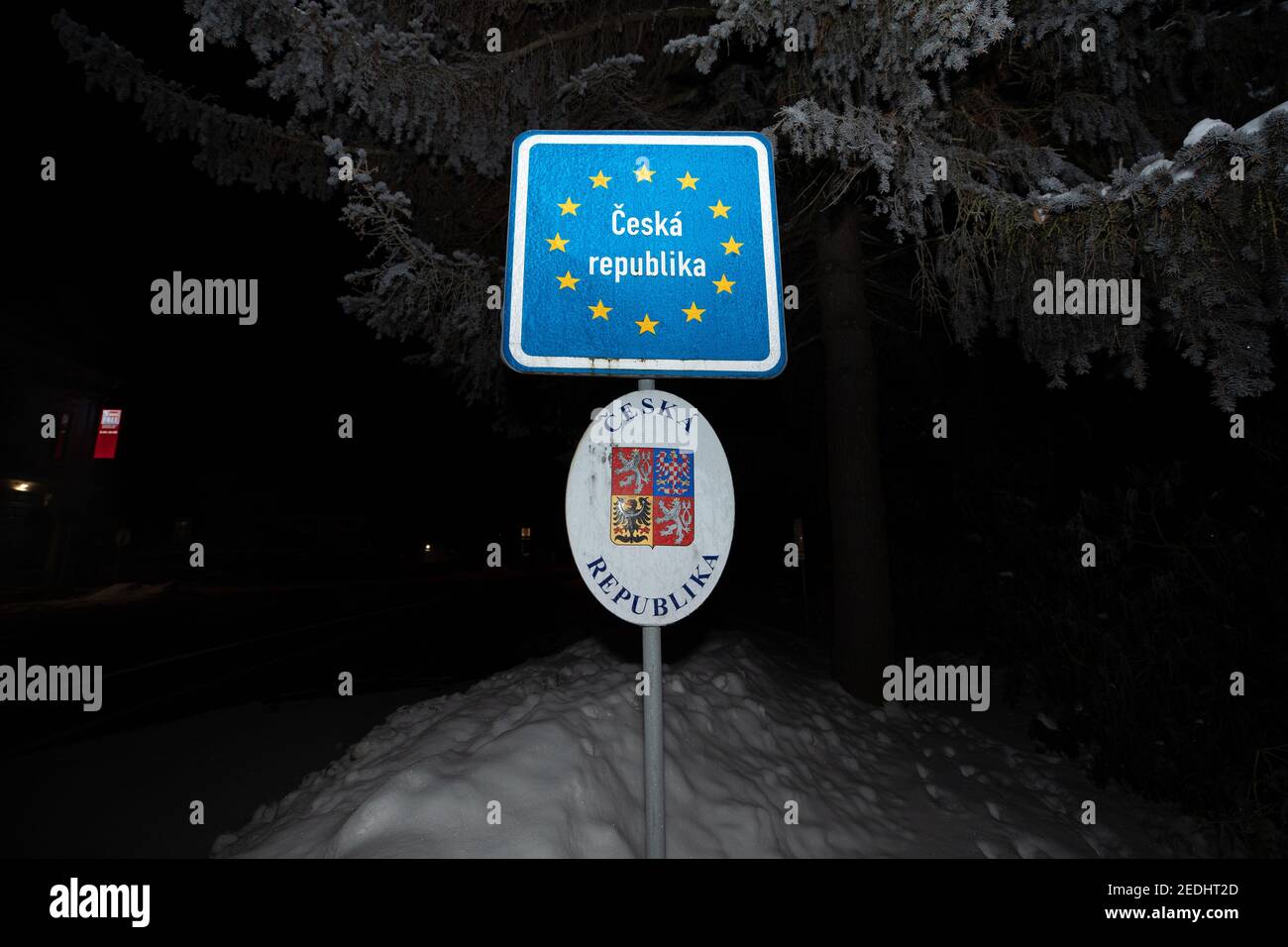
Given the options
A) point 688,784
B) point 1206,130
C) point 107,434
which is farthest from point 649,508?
point 107,434

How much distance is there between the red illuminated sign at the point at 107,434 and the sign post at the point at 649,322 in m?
31.6

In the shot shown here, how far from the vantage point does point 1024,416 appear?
6883 mm

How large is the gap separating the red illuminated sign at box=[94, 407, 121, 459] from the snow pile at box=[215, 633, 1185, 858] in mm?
28343

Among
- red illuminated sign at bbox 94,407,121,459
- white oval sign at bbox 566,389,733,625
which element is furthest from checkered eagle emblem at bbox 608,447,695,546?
red illuminated sign at bbox 94,407,121,459

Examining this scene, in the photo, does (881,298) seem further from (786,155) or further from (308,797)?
(308,797)

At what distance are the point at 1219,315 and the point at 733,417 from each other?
7507mm

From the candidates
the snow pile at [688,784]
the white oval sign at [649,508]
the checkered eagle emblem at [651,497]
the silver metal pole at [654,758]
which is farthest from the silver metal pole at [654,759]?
the snow pile at [688,784]

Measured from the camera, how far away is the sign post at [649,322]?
193 cm

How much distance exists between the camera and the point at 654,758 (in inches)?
73.3

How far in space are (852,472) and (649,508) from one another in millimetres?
4625

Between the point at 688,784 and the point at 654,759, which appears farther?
the point at 688,784

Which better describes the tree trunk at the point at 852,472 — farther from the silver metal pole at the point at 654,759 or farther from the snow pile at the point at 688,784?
the silver metal pole at the point at 654,759

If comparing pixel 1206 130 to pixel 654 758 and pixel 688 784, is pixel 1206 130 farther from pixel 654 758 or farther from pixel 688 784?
pixel 688 784
